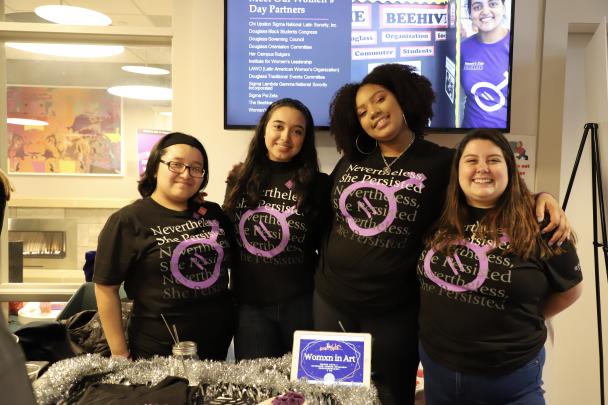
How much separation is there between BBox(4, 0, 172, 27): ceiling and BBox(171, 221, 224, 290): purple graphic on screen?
69.6 inches

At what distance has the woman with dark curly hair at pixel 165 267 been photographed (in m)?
1.57

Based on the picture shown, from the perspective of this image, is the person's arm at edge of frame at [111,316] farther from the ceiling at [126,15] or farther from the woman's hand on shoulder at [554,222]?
the ceiling at [126,15]

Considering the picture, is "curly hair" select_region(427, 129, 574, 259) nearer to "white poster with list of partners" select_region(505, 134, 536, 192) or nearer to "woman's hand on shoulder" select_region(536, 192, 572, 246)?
"woman's hand on shoulder" select_region(536, 192, 572, 246)

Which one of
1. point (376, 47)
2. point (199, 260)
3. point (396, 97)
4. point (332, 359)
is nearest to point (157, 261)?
point (199, 260)

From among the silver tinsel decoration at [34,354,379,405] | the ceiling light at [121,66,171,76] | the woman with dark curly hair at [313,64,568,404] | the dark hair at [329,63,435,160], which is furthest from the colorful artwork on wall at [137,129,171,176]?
the silver tinsel decoration at [34,354,379,405]

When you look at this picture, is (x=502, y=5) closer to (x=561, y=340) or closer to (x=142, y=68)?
(x=561, y=340)

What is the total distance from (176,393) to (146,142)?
2132mm

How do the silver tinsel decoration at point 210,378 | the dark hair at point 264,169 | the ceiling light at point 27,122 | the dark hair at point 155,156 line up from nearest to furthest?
the silver tinsel decoration at point 210,378
the dark hair at point 155,156
the dark hair at point 264,169
the ceiling light at point 27,122

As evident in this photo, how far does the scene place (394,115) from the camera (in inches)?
65.6

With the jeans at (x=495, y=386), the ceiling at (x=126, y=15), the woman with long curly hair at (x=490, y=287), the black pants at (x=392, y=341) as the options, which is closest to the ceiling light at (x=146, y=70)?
the ceiling at (x=126, y=15)

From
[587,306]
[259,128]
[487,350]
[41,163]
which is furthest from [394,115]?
[41,163]

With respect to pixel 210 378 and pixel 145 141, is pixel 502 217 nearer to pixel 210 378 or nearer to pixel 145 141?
pixel 210 378

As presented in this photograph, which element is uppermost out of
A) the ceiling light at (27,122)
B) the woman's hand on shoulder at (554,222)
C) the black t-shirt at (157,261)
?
the ceiling light at (27,122)

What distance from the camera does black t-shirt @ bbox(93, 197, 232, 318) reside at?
156cm
